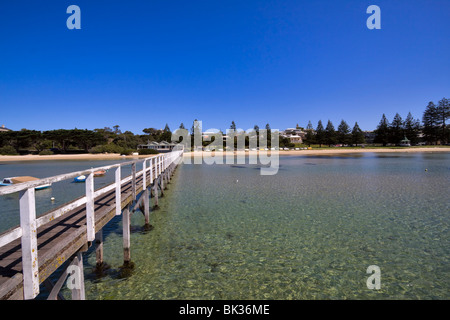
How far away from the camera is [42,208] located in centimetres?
1406

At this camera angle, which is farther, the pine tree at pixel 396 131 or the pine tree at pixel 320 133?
the pine tree at pixel 320 133

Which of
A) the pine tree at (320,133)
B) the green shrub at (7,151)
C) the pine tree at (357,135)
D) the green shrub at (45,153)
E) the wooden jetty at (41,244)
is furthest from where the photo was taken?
the pine tree at (320,133)

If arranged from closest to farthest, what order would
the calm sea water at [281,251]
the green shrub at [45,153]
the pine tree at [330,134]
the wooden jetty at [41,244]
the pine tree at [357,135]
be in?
the wooden jetty at [41,244]
the calm sea water at [281,251]
the green shrub at [45,153]
the pine tree at [357,135]
the pine tree at [330,134]

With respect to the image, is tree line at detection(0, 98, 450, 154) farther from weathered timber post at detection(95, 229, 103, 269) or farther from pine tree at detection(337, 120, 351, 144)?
weathered timber post at detection(95, 229, 103, 269)

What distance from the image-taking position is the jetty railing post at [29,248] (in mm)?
2934

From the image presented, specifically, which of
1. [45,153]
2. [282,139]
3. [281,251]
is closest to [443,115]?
[282,139]

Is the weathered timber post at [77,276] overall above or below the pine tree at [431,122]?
below

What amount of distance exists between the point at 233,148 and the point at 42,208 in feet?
263

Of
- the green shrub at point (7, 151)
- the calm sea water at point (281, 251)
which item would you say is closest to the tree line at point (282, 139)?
the green shrub at point (7, 151)

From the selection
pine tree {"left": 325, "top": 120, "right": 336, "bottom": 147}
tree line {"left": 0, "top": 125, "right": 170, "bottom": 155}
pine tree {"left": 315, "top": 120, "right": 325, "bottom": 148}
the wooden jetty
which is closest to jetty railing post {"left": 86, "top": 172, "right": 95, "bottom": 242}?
the wooden jetty

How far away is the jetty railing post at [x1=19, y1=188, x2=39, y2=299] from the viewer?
293 cm

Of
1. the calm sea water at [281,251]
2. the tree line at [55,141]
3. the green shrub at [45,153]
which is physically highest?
the tree line at [55,141]

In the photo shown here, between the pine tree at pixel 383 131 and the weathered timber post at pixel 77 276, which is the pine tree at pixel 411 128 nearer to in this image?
the pine tree at pixel 383 131

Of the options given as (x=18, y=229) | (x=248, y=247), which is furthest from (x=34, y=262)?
(x=248, y=247)
